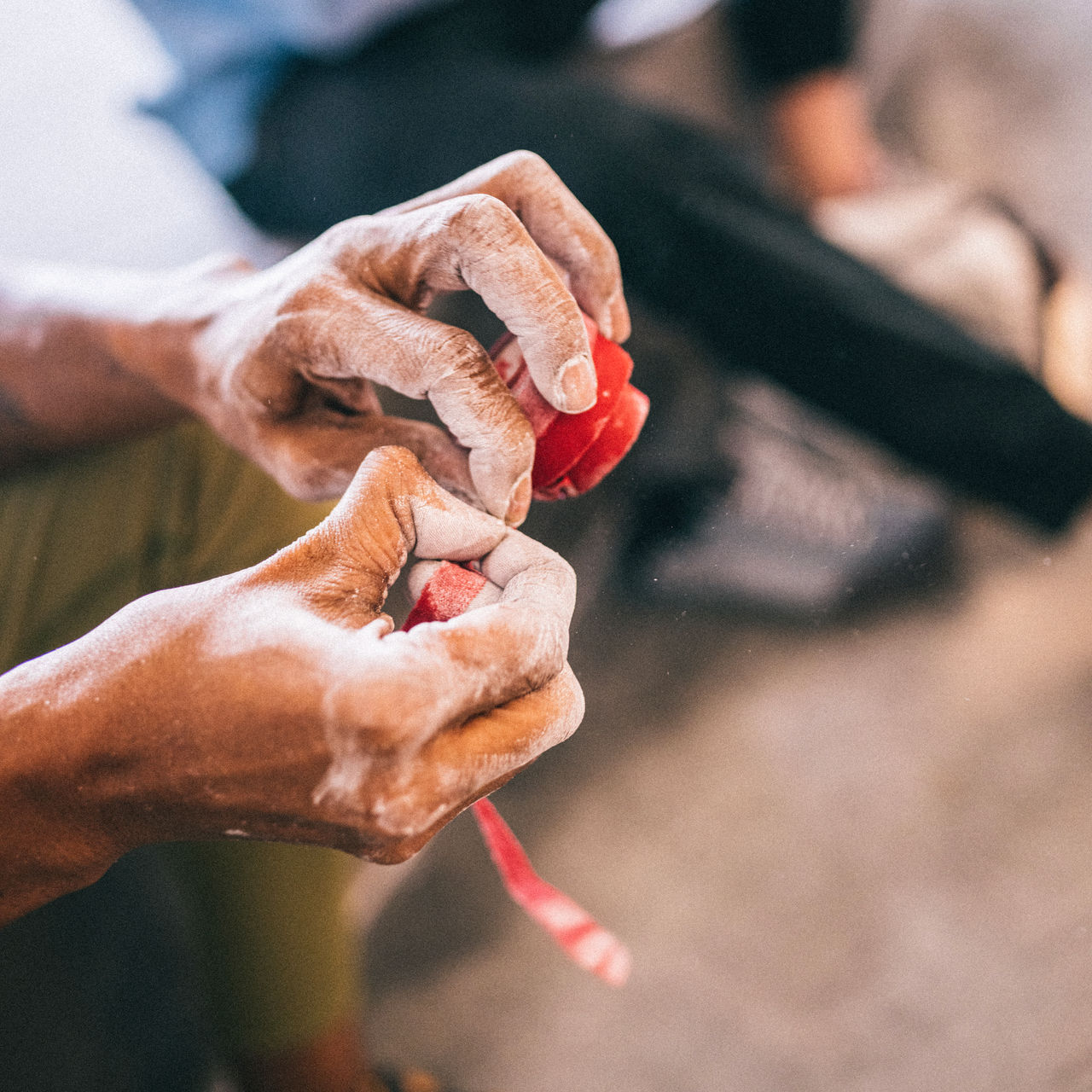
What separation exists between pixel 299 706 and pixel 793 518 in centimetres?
79

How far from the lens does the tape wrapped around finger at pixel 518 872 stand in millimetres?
367

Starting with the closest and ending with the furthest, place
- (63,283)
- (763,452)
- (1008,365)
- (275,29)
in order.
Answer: (63,283) → (275,29) → (1008,365) → (763,452)

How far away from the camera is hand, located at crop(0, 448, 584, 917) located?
0.31 metres

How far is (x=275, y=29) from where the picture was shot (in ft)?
2.53

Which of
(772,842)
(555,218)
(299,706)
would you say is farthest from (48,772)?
(772,842)

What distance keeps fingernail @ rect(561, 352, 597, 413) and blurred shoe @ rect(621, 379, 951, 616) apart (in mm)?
395

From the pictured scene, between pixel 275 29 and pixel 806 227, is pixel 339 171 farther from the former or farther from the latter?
pixel 806 227

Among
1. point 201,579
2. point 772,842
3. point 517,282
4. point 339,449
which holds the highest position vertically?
point 517,282

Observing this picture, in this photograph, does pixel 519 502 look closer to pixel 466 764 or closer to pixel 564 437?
pixel 564 437

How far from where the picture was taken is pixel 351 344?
0.41 metres

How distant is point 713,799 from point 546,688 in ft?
1.88

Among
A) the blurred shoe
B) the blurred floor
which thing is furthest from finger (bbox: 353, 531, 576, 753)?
the blurred shoe

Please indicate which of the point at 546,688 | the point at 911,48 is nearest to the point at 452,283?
the point at 546,688

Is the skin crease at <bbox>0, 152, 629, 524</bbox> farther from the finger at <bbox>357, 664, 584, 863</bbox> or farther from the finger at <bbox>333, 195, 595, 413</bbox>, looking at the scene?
the finger at <bbox>357, 664, 584, 863</bbox>
